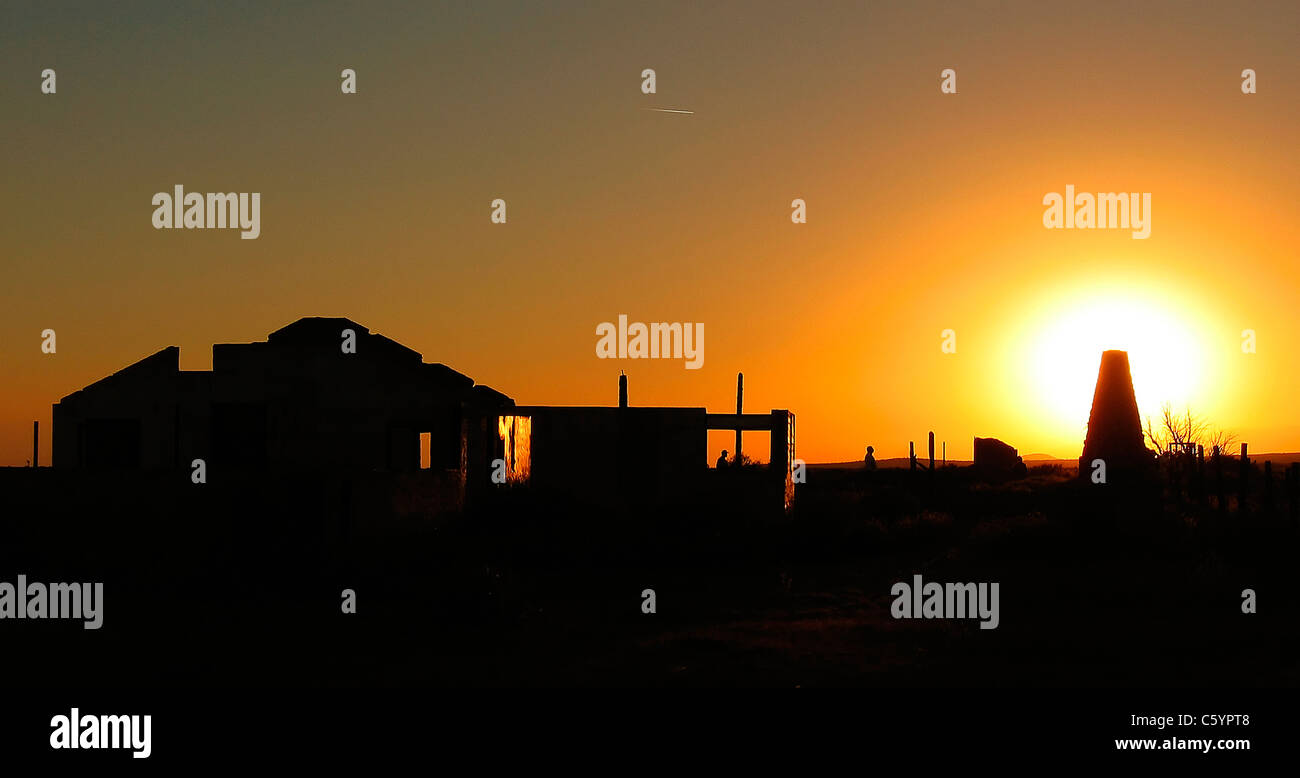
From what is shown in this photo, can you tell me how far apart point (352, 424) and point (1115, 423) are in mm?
19731

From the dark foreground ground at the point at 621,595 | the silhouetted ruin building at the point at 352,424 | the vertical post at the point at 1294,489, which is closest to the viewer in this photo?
the dark foreground ground at the point at 621,595

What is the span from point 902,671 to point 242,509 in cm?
979

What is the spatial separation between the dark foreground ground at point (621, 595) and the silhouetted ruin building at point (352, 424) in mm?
3086

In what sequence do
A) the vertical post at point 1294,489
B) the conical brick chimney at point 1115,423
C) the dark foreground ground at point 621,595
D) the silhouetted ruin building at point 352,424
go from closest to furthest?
the dark foreground ground at point 621,595
the vertical post at point 1294,489
the silhouetted ruin building at point 352,424
the conical brick chimney at point 1115,423

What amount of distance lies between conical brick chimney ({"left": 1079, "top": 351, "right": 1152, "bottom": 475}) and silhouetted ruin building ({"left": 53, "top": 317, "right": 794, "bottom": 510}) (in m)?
9.88

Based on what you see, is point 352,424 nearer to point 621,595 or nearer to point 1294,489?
point 621,595

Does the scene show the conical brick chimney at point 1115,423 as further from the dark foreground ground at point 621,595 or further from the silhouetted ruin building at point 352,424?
the silhouetted ruin building at point 352,424

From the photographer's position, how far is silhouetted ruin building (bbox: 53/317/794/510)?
26297 mm

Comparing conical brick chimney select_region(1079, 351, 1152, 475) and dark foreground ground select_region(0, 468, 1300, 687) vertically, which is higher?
conical brick chimney select_region(1079, 351, 1152, 475)

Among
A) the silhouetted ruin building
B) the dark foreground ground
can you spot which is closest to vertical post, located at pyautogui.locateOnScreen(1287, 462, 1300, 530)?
the dark foreground ground

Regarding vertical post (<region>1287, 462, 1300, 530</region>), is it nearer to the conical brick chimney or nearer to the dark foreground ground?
the dark foreground ground

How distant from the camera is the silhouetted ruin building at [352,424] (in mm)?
26297

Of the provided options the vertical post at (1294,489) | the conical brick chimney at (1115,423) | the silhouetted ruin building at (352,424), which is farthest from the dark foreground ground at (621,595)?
the conical brick chimney at (1115,423)

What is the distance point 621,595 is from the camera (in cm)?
1728
